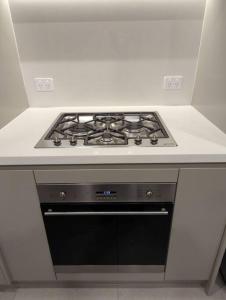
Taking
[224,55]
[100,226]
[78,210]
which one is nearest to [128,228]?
[100,226]

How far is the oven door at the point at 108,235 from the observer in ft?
3.03

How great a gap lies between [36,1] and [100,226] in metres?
1.23

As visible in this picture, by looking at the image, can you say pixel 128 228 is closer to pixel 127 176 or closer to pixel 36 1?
pixel 127 176

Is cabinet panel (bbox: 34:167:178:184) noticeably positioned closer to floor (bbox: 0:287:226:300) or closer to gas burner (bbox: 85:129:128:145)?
gas burner (bbox: 85:129:128:145)

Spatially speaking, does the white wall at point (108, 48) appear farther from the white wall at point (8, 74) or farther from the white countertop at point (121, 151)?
the white countertop at point (121, 151)

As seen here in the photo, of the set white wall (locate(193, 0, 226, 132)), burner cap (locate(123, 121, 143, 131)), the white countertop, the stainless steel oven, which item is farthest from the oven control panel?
white wall (locate(193, 0, 226, 132))

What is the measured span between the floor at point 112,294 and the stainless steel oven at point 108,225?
0.74 feet

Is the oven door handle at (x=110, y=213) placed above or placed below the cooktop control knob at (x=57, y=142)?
below

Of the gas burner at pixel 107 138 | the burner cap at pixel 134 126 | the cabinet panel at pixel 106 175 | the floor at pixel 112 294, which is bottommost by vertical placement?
the floor at pixel 112 294

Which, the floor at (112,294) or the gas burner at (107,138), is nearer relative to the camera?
the gas burner at (107,138)

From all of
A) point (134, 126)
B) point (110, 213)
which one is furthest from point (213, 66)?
point (110, 213)

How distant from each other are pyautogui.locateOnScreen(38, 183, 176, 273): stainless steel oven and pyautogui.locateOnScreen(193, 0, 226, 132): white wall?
47 centimetres

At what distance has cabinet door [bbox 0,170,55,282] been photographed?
878mm

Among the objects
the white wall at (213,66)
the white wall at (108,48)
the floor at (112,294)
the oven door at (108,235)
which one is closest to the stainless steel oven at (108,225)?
the oven door at (108,235)
